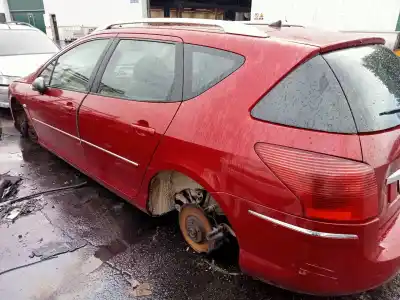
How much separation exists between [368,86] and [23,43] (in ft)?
24.1

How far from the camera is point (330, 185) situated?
1.62 meters

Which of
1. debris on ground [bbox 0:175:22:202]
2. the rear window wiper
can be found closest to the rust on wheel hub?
the rear window wiper

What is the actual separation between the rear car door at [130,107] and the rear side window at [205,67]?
0.25 ft

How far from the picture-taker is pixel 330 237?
1683 mm

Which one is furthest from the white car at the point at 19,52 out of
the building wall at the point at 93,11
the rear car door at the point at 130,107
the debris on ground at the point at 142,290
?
the debris on ground at the point at 142,290

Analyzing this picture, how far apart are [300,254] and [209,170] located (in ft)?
2.26

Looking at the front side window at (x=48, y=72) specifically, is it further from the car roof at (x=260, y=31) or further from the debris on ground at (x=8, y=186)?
the car roof at (x=260, y=31)

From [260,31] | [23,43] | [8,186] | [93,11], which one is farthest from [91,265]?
[93,11]

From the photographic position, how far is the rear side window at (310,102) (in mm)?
1697

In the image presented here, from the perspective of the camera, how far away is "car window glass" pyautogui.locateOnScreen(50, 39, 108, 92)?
3.15 m

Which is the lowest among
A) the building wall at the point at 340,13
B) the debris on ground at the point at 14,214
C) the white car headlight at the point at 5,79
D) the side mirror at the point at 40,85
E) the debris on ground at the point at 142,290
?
the debris on ground at the point at 14,214

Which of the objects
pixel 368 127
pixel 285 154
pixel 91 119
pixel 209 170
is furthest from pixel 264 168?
pixel 91 119

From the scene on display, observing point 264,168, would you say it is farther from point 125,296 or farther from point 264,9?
point 264,9

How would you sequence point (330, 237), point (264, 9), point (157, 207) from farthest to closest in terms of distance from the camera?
1. point (264, 9)
2. point (157, 207)
3. point (330, 237)
